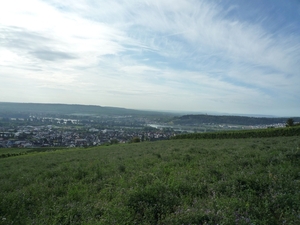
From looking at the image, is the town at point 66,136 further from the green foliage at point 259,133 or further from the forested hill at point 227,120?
the forested hill at point 227,120

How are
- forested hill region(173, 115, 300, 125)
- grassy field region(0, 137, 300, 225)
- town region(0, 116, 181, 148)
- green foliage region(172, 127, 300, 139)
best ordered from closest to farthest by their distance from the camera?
grassy field region(0, 137, 300, 225), green foliage region(172, 127, 300, 139), town region(0, 116, 181, 148), forested hill region(173, 115, 300, 125)

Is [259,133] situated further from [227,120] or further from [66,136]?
[227,120]

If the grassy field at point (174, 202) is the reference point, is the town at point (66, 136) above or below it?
below

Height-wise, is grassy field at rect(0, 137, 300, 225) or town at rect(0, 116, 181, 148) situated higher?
grassy field at rect(0, 137, 300, 225)

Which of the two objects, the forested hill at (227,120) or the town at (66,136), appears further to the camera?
the forested hill at (227,120)

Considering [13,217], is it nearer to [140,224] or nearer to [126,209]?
[126,209]

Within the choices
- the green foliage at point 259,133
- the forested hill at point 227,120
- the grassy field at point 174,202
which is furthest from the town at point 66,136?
the forested hill at point 227,120

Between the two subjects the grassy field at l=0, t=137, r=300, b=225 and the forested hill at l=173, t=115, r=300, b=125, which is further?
the forested hill at l=173, t=115, r=300, b=125

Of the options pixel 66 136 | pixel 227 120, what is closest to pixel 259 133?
pixel 66 136

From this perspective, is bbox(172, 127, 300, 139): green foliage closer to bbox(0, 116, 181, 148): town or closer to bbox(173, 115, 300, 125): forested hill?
bbox(0, 116, 181, 148): town

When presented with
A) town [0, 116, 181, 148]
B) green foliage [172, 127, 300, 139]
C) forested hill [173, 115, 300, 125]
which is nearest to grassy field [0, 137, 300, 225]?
green foliage [172, 127, 300, 139]

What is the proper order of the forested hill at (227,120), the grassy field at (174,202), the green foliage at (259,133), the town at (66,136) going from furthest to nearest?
the forested hill at (227,120) → the town at (66,136) → the green foliage at (259,133) → the grassy field at (174,202)

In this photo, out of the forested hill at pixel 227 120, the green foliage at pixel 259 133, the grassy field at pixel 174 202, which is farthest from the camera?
the forested hill at pixel 227 120

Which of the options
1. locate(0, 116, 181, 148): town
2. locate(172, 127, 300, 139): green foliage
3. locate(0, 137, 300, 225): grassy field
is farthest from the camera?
locate(0, 116, 181, 148): town
